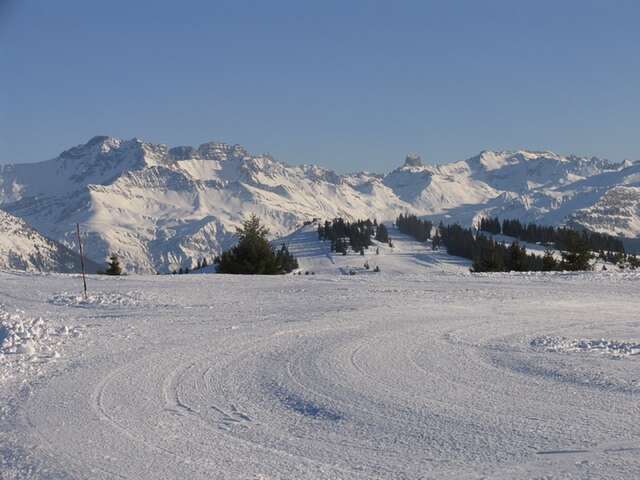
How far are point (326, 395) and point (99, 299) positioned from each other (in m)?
17.0

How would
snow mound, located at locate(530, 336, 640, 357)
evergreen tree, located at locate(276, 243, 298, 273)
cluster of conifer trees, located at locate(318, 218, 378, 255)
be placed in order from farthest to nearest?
cluster of conifer trees, located at locate(318, 218, 378, 255)
evergreen tree, located at locate(276, 243, 298, 273)
snow mound, located at locate(530, 336, 640, 357)

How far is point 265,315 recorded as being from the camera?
20.3 metres

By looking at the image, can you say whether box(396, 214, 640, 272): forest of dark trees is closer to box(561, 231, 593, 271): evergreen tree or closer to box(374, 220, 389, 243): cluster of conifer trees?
box(561, 231, 593, 271): evergreen tree

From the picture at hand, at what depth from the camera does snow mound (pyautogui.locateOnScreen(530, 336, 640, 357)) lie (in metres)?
13.4

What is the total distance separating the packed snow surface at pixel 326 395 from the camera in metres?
7.68

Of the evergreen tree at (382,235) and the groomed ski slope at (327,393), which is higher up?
the evergreen tree at (382,235)

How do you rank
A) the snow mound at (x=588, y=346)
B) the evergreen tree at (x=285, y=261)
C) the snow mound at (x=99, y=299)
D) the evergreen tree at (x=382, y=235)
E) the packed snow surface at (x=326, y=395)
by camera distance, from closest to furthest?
the packed snow surface at (x=326, y=395)
the snow mound at (x=588, y=346)
the snow mound at (x=99, y=299)
the evergreen tree at (x=285, y=261)
the evergreen tree at (x=382, y=235)

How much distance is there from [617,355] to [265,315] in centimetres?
1050

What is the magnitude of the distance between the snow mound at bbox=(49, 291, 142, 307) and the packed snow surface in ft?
8.86

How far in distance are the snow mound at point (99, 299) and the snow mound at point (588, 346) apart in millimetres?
14828

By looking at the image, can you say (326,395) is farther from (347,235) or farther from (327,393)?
(347,235)

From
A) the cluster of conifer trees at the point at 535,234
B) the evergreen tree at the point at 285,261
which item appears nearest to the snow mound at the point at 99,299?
the evergreen tree at the point at 285,261

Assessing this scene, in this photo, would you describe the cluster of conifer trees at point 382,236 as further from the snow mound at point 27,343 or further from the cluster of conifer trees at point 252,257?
the snow mound at point 27,343

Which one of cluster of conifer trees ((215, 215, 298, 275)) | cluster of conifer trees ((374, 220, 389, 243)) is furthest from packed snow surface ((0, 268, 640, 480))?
cluster of conifer trees ((374, 220, 389, 243))
